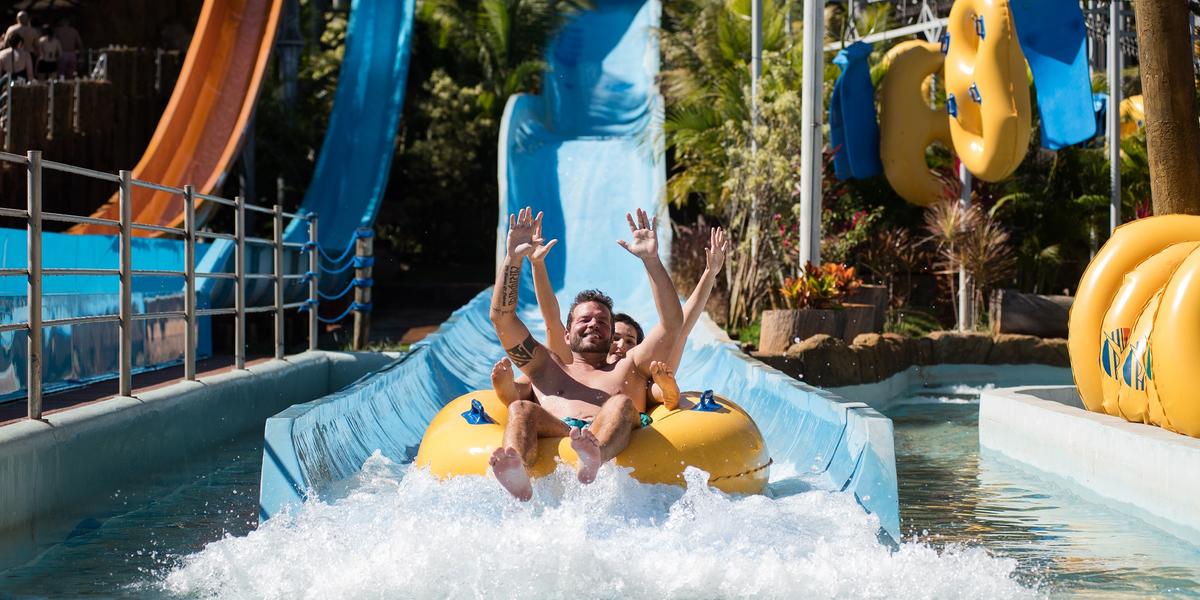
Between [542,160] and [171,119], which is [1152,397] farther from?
[542,160]

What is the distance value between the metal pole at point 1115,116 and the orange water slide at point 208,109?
31.2 ft

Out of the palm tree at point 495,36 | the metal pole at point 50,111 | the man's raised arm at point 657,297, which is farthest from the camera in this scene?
the palm tree at point 495,36

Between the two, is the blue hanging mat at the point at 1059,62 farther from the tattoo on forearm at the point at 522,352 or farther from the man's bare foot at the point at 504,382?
the man's bare foot at the point at 504,382

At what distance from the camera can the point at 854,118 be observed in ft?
44.8

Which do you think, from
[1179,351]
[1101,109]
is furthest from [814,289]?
[1101,109]

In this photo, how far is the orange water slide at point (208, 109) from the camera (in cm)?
Result: 1362

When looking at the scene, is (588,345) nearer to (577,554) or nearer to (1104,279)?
(577,554)

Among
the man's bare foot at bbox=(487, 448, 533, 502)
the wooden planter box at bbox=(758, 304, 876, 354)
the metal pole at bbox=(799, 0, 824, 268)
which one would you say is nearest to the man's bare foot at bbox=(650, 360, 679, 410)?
the man's bare foot at bbox=(487, 448, 533, 502)

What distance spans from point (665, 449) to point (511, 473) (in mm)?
714

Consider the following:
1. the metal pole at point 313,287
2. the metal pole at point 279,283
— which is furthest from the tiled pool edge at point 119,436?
the metal pole at point 313,287

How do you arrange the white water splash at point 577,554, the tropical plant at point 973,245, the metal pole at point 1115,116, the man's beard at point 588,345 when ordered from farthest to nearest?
the metal pole at point 1115,116 → the tropical plant at point 973,245 → the man's beard at point 588,345 → the white water splash at point 577,554

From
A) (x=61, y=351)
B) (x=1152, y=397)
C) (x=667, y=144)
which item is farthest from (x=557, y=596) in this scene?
(x=667, y=144)

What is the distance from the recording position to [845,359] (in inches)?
407

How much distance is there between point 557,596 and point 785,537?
0.86 meters
